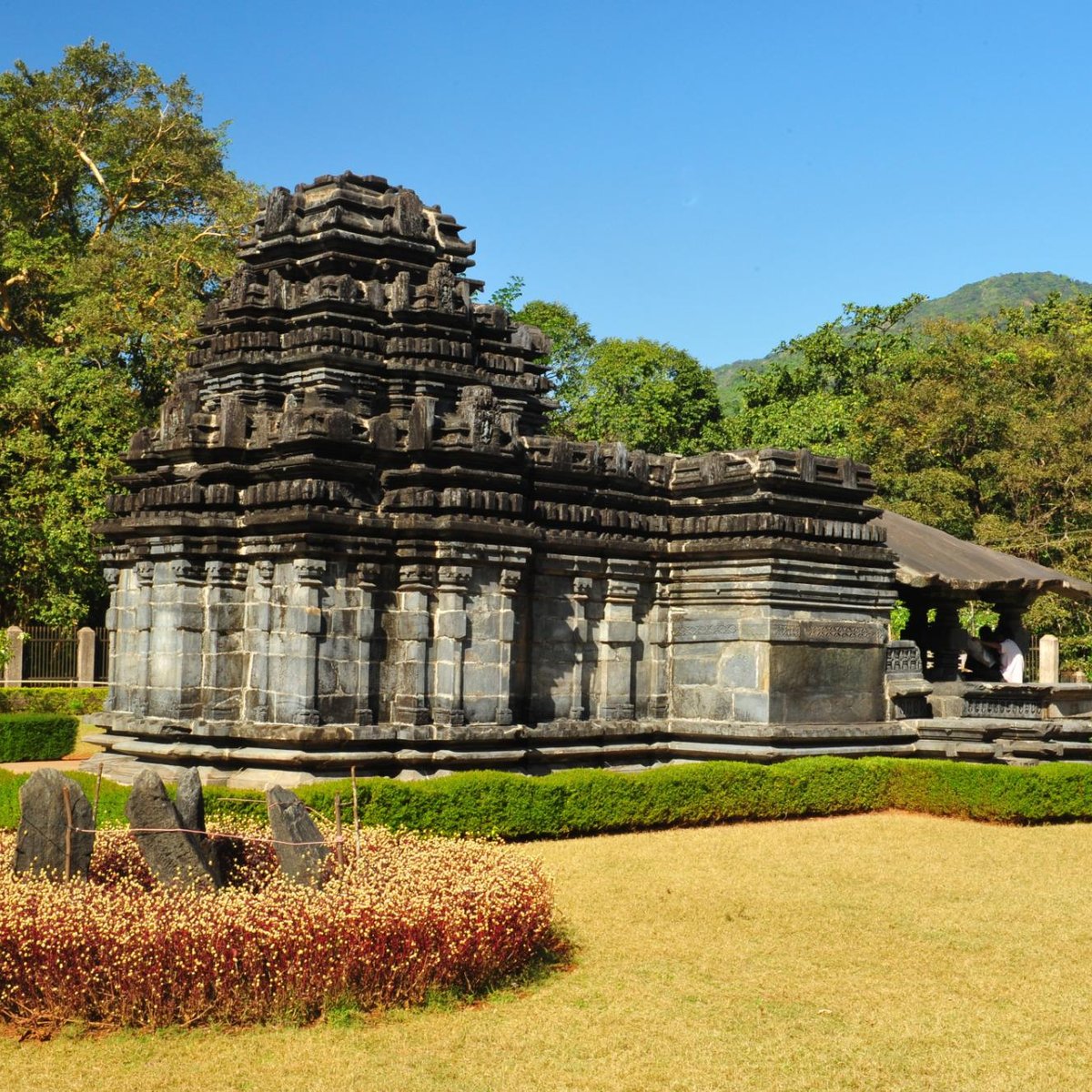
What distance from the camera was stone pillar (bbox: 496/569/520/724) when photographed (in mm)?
14984

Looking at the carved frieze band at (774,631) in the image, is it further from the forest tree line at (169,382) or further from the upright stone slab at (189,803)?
the forest tree line at (169,382)

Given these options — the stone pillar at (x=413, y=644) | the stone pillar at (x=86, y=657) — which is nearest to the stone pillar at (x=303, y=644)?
the stone pillar at (x=413, y=644)

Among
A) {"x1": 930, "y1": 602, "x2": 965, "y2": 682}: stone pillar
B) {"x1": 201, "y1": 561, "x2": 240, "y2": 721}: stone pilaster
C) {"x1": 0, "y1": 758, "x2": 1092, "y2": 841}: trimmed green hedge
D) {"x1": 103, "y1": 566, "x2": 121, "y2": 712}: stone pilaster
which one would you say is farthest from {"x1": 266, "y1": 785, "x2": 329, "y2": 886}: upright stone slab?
{"x1": 930, "y1": 602, "x2": 965, "y2": 682}: stone pillar

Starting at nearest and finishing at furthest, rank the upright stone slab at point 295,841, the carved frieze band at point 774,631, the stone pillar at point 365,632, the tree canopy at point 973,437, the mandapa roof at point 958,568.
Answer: the upright stone slab at point 295,841 < the stone pillar at point 365,632 < the carved frieze band at point 774,631 < the mandapa roof at point 958,568 < the tree canopy at point 973,437

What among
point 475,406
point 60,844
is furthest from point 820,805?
point 60,844

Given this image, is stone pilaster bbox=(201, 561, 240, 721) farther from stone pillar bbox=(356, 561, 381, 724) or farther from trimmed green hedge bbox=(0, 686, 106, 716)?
trimmed green hedge bbox=(0, 686, 106, 716)

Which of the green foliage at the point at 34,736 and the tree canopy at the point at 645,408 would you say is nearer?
the green foliage at the point at 34,736

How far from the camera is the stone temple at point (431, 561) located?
14.7 m

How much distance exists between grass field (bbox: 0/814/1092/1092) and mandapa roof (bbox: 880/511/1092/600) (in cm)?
655

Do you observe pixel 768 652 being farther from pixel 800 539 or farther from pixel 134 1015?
pixel 134 1015

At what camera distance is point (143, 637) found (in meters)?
15.8

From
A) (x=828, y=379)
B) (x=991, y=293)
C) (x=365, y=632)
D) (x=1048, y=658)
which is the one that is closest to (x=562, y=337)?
(x=828, y=379)

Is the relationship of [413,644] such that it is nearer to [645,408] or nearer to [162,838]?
[162,838]

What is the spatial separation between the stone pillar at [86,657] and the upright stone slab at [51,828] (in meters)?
23.5
